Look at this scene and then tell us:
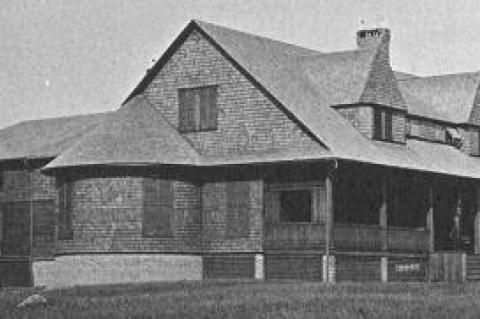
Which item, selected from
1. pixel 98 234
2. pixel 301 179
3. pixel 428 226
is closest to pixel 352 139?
pixel 301 179

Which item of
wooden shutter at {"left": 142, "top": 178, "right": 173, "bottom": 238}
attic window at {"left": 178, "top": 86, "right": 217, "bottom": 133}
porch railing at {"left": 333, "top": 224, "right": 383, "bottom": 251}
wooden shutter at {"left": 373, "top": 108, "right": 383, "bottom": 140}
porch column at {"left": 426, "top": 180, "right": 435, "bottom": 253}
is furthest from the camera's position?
porch column at {"left": 426, "top": 180, "right": 435, "bottom": 253}

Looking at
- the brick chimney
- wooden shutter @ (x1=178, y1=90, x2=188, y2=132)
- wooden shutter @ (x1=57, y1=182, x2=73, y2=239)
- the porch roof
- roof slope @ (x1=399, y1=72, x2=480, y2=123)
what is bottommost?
wooden shutter @ (x1=57, y1=182, x2=73, y2=239)

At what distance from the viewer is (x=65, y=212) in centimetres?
4419

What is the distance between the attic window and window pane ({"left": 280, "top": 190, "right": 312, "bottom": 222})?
4.27 metres

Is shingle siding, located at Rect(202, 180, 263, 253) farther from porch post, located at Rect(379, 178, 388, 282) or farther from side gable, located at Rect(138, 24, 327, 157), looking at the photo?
porch post, located at Rect(379, 178, 388, 282)

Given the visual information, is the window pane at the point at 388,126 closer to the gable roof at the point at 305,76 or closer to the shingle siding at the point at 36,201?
the gable roof at the point at 305,76

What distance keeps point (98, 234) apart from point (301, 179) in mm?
7902

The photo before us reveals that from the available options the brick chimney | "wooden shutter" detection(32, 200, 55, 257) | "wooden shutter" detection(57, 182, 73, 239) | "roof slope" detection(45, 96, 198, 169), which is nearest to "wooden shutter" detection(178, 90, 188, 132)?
"roof slope" detection(45, 96, 198, 169)

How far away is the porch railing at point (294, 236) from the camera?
41.5 m

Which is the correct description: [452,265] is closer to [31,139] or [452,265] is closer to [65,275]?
[65,275]

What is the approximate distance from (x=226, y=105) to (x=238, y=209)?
4118mm

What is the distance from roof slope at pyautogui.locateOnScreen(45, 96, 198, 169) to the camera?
4266 centimetres

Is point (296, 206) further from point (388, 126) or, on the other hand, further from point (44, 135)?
point (44, 135)

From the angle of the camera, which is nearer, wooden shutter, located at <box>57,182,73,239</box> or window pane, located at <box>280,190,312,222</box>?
wooden shutter, located at <box>57,182,73,239</box>
